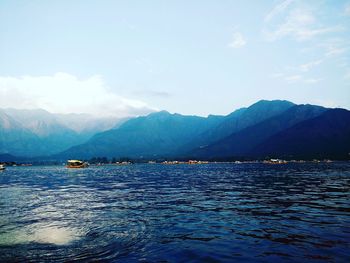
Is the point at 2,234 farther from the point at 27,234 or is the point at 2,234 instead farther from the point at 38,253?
the point at 38,253

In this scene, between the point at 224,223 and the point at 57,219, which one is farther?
the point at 57,219

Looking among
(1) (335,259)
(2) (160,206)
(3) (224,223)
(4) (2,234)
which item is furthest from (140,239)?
(2) (160,206)

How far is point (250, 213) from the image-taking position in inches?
1225

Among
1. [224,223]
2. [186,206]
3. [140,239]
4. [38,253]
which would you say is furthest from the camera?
[186,206]

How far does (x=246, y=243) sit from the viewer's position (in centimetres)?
2023

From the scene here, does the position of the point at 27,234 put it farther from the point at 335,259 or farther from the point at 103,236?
the point at 335,259

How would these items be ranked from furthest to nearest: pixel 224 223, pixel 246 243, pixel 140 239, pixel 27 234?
pixel 224 223
pixel 27 234
pixel 140 239
pixel 246 243

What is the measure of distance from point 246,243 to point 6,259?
1466cm

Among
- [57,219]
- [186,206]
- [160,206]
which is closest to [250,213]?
[186,206]

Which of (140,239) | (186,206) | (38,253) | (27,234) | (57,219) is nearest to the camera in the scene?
(38,253)

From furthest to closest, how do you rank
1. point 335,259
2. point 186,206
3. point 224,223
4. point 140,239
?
point 186,206 < point 224,223 < point 140,239 < point 335,259

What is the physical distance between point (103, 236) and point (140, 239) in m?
2.92

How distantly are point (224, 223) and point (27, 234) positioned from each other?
52.2 feet

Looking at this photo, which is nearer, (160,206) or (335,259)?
(335,259)
